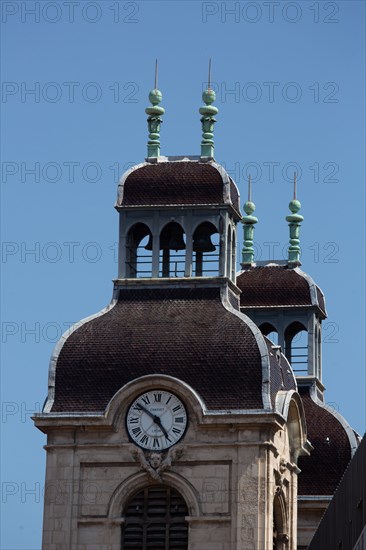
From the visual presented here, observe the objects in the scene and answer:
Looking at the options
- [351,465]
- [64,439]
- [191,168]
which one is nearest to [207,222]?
[191,168]

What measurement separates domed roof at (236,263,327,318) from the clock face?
55.2 feet

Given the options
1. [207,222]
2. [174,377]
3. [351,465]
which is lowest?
[351,465]

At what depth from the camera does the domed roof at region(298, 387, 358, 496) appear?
93312 millimetres

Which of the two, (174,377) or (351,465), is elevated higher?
(174,377)

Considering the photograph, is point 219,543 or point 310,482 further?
point 310,482

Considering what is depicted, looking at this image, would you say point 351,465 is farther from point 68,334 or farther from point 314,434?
point 314,434

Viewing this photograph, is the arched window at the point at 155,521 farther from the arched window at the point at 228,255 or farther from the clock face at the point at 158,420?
the arched window at the point at 228,255

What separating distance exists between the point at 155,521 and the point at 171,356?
4825mm

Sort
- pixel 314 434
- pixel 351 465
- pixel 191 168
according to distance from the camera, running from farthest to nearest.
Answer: pixel 314 434 → pixel 191 168 → pixel 351 465

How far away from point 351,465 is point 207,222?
19.3 meters

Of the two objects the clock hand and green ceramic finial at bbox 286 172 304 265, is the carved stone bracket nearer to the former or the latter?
the clock hand

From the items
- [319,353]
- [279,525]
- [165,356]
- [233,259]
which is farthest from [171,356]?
[319,353]

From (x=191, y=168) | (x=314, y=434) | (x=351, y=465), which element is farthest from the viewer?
(x=314, y=434)

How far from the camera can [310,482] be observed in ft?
308
